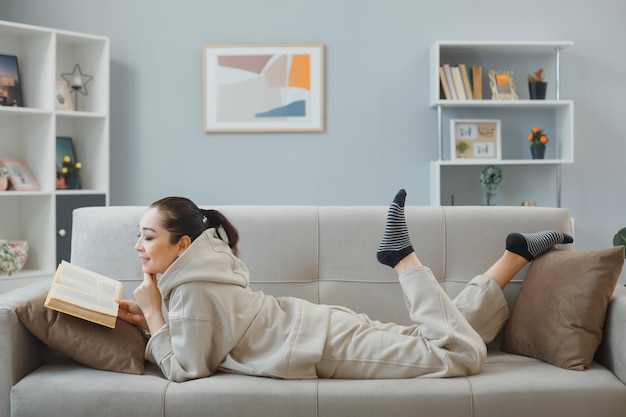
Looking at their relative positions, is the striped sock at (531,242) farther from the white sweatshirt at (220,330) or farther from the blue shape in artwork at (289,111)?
the blue shape in artwork at (289,111)

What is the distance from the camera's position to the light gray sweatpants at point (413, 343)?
2.07 meters

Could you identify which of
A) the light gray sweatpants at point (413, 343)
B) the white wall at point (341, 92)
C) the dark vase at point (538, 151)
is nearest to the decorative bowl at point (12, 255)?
the white wall at point (341, 92)

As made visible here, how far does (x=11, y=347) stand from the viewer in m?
1.99

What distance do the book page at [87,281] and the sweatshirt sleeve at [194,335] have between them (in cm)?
23

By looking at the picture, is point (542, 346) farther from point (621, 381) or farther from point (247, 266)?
point (247, 266)

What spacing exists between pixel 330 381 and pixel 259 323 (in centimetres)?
27

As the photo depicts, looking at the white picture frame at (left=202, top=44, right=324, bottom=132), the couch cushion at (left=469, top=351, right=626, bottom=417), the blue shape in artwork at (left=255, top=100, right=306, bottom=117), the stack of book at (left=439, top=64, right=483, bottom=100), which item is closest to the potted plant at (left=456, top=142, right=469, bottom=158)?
the stack of book at (left=439, top=64, right=483, bottom=100)

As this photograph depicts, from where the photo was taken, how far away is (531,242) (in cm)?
239

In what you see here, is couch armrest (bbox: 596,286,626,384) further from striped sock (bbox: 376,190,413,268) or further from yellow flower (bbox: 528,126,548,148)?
yellow flower (bbox: 528,126,548,148)

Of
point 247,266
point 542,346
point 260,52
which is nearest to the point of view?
point 542,346

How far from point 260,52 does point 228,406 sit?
8.84 ft

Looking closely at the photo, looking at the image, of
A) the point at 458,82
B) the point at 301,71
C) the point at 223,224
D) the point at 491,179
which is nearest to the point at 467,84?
the point at 458,82

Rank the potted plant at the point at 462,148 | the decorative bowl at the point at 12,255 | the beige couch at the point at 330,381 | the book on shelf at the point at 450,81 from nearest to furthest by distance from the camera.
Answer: the beige couch at the point at 330,381, the decorative bowl at the point at 12,255, the book on shelf at the point at 450,81, the potted plant at the point at 462,148

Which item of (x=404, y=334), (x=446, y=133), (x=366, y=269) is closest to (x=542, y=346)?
(x=404, y=334)
